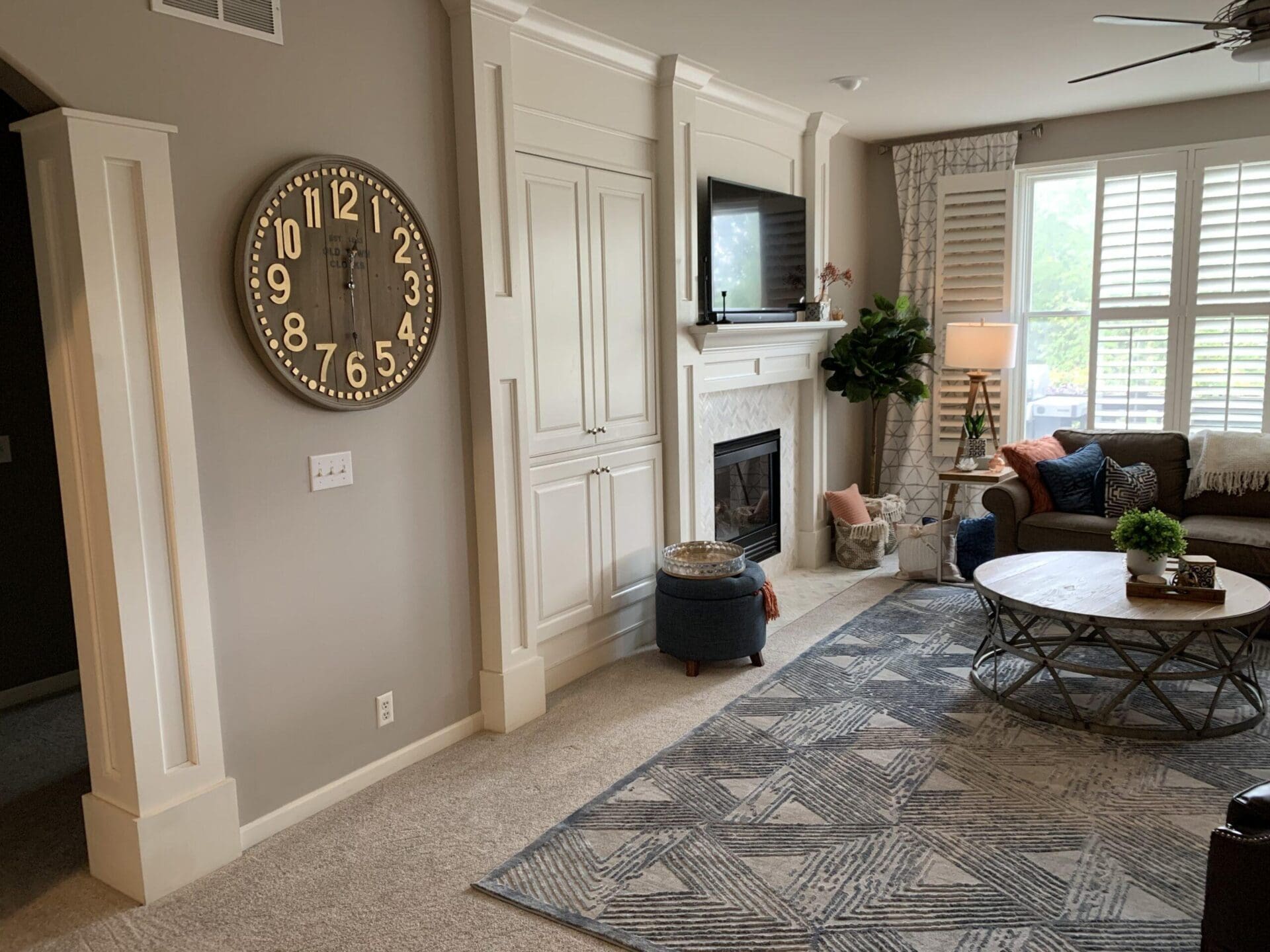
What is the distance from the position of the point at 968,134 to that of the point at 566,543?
3.97m

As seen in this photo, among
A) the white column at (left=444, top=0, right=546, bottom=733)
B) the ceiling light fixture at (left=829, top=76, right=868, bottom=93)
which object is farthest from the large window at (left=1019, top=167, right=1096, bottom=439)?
the white column at (left=444, top=0, right=546, bottom=733)

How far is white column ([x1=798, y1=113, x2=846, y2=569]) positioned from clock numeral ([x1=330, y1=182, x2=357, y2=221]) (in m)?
3.26

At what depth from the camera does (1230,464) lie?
482cm

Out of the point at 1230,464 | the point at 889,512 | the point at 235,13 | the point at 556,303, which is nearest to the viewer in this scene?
the point at 235,13

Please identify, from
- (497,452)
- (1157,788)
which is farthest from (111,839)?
(1157,788)

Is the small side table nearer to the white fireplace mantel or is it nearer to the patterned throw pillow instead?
the patterned throw pillow

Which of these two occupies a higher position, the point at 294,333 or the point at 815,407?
the point at 294,333

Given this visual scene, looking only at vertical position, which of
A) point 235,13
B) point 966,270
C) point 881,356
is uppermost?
point 235,13

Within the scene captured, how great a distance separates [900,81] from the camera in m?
4.74

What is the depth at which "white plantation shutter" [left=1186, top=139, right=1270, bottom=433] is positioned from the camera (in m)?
5.18

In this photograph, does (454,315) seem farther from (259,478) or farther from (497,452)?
(259,478)

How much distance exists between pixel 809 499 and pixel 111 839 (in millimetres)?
4227

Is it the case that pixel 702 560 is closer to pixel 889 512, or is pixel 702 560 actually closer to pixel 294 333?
pixel 889 512

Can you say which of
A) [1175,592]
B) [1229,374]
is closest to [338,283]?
[1175,592]
